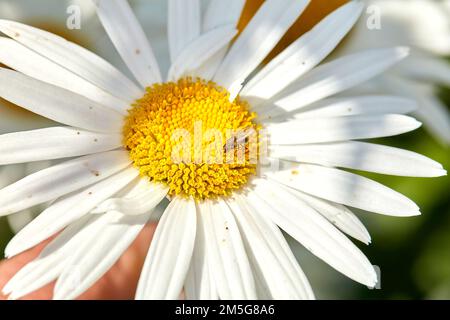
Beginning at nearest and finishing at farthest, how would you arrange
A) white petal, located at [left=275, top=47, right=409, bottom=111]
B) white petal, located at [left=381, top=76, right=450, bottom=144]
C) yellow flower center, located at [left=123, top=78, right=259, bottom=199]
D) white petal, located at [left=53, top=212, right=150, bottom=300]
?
white petal, located at [left=53, top=212, right=150, bottom=300] < yellow flower center, located at [left=123, top=78, right=259, bottom=199] < white petal, located at [left=275, top=47, right=409, bottom=111] < white petal, located at [left=381, top=76, right=450, bottom=144]

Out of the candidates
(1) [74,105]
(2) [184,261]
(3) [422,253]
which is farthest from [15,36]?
(3) [422,253]

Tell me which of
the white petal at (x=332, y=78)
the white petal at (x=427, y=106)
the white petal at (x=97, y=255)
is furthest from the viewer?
the white petal at (x=427, y=106)

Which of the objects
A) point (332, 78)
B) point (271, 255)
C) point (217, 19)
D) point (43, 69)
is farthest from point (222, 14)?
point (271, 255)

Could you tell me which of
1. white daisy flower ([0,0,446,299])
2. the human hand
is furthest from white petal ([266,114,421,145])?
the human hand

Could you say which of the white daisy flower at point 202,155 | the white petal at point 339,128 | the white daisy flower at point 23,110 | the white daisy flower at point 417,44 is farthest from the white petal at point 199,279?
the white daisy flower at point 417,44

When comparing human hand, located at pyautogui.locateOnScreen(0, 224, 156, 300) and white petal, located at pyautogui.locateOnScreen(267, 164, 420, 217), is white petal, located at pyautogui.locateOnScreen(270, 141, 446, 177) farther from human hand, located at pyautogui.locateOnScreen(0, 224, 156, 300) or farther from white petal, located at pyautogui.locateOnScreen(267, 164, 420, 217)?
human hand, located at pyautogui.locateOnScreen(0, 224, 156, 300)

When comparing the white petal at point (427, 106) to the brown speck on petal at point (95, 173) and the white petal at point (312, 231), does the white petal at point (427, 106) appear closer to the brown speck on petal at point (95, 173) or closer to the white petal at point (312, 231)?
the white petal at point (312, 231)
